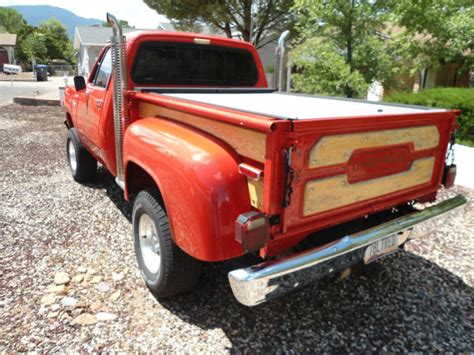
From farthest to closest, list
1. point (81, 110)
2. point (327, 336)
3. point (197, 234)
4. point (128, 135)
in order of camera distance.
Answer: point (81, 110) < point (128, 135) < point (327, 336) < point (197, 234)

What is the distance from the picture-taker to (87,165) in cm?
527

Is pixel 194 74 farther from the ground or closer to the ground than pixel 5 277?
farther from the ground

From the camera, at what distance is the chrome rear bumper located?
6.27ft

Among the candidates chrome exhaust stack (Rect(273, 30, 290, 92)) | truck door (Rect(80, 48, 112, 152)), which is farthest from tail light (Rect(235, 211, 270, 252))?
chrome exhaust stack (Rect(273, 30, 290, 92))

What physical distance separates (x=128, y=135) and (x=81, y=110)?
213 cm

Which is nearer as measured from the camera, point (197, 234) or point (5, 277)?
point (197, 234)

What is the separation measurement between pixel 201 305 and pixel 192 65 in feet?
8.39

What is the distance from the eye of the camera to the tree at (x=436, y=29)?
819 centimetres

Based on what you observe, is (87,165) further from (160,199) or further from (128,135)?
(160,199)

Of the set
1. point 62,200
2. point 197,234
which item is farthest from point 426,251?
point 62,200

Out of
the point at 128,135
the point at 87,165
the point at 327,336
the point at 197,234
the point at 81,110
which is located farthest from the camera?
the point at 87,165

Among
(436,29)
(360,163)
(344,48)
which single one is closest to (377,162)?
(360,163)

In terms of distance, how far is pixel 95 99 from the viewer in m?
4.13

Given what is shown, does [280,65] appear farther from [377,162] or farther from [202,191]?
[202,191]
